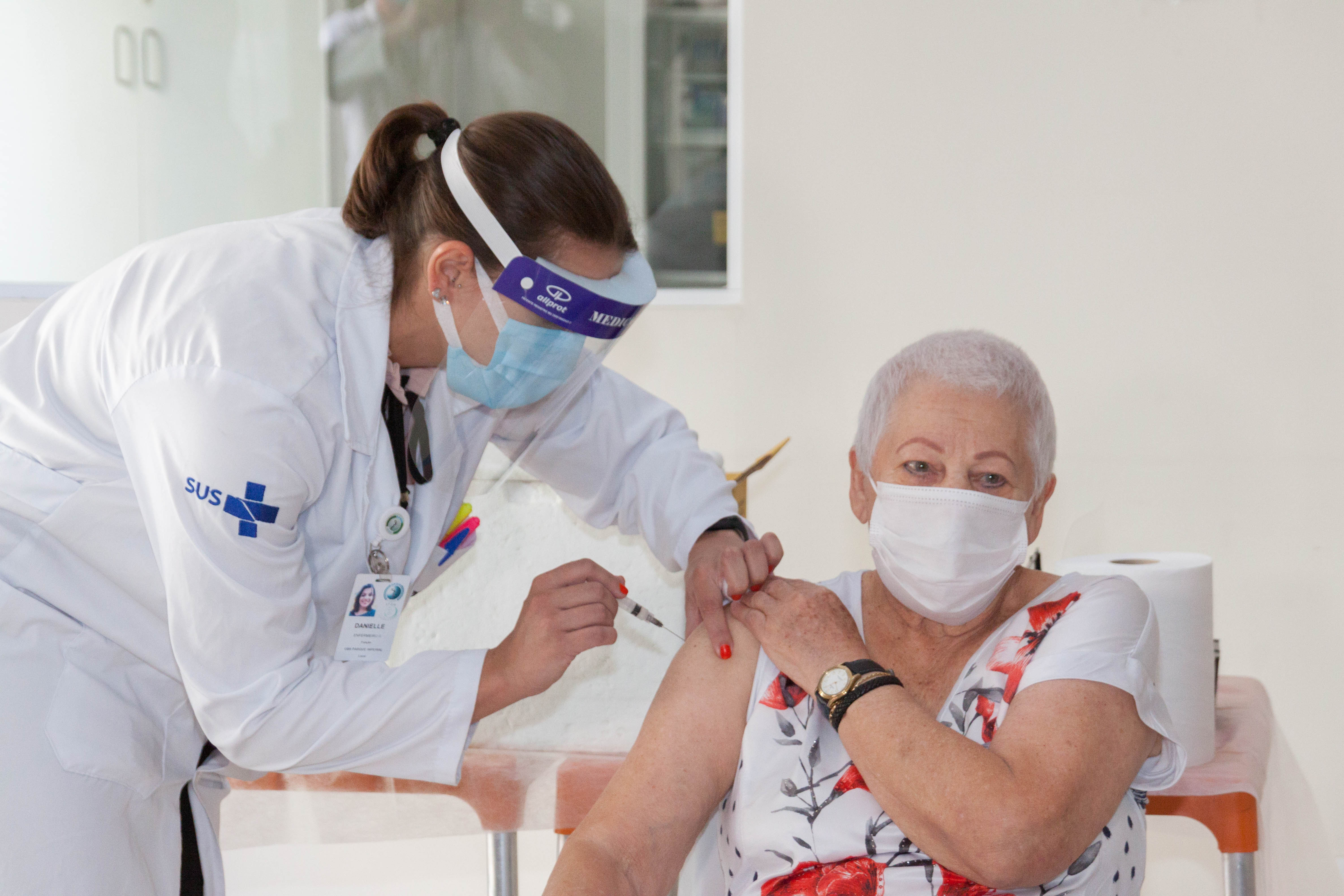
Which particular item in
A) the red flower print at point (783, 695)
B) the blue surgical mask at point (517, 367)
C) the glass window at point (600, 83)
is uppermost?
the glass window at point (600, 83)

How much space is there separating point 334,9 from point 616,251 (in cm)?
241

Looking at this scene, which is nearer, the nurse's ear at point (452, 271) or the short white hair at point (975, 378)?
the nurse's ear at point (452, 271)

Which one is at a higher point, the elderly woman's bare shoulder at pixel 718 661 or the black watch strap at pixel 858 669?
the black watch strap at pixel 858 669

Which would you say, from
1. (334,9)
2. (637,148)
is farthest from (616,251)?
(334,9)

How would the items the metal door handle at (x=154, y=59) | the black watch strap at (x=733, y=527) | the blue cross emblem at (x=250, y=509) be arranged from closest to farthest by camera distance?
the blue cross emblem at (x=250, y=509)
the black watch strap at (x=733, y=527)
the metal door handle at (x=154, y=59)

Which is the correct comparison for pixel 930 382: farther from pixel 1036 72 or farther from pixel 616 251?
pixel 1036 72

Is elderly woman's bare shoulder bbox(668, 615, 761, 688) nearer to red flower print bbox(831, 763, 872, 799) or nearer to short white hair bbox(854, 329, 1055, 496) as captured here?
red flower print bbox(831, 763, 872, 799)

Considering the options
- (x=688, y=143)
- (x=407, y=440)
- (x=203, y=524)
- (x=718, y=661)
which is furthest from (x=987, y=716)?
(x=688, y=143)

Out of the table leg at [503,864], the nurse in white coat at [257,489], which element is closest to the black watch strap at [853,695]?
the nurse in white coat at [257,489]

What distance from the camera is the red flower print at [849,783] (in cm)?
136

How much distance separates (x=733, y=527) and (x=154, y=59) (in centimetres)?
273

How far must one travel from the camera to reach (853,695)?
131 centimetres

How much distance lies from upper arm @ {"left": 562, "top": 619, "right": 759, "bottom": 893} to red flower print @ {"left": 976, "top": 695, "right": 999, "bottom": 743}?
0.98 ft

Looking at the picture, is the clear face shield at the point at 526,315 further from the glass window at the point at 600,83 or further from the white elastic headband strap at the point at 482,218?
the glass window at the point at 600,83
